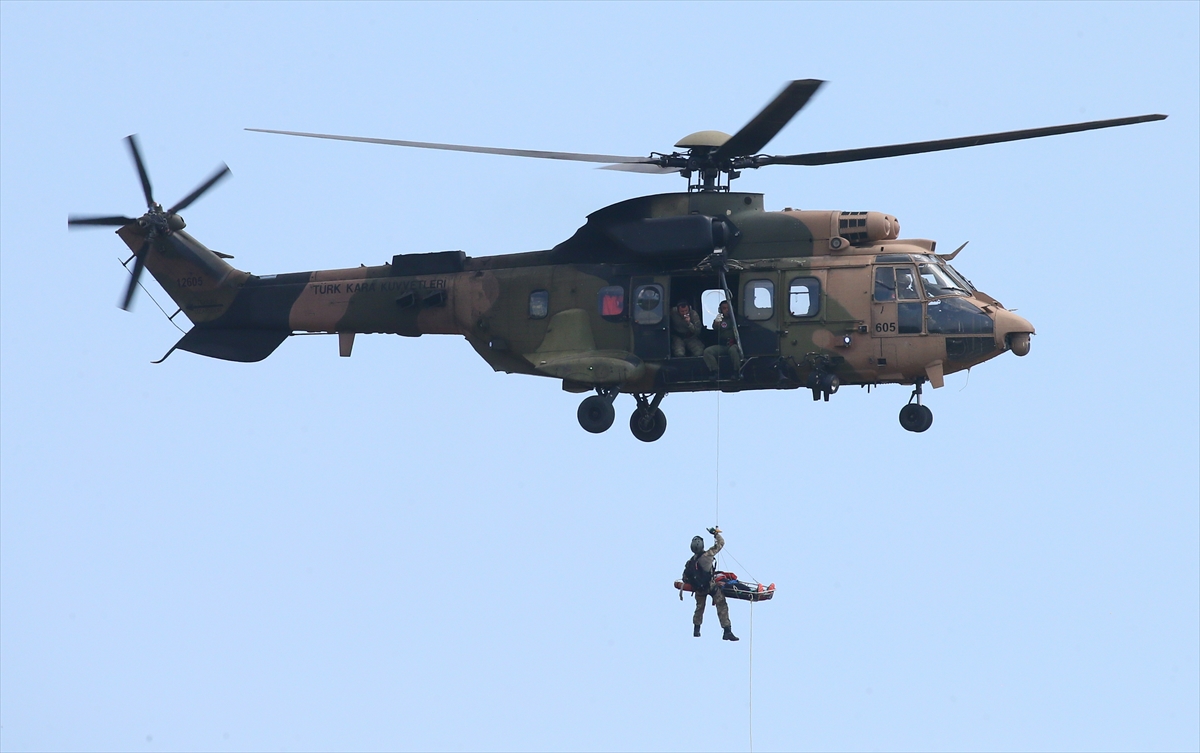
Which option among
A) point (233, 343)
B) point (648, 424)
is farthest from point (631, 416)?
point (233, 343)

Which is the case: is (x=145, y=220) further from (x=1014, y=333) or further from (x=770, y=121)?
(x=1014, y=333)

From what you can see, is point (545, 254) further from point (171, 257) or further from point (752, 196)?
point (171, 257)

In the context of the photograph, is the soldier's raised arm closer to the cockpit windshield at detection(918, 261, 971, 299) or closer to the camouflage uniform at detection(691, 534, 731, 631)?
the camouflage uniform at detection(691, 534, 731, 631)

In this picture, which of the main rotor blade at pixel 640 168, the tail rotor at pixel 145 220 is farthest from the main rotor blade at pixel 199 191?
the main rotor blade at pixel 640 168

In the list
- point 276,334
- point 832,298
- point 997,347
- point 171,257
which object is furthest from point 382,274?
point 997,347

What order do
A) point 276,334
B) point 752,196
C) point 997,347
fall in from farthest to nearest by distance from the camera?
point 276,334
point 752,196
point 997,347

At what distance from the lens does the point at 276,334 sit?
28.1m

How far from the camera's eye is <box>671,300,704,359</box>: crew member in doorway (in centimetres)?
2508

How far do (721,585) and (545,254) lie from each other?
536 cm

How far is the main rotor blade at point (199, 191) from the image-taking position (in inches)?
1130

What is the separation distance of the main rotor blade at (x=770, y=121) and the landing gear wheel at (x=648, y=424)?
3789 millimetres

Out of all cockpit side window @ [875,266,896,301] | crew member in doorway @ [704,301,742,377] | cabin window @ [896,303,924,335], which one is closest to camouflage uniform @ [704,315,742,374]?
crew member in doorway @ [704,301,742,377]

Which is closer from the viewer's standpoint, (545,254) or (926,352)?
(926,352)

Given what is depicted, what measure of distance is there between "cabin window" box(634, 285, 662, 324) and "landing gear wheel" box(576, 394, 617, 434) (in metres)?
1.20
